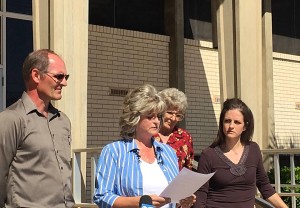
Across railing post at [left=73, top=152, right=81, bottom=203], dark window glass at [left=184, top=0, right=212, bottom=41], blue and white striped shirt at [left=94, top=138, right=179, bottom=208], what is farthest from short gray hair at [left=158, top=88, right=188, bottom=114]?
dark window glass at [left=184, top=0, right=212, bottom=41]

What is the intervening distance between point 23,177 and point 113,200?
1.51 feet

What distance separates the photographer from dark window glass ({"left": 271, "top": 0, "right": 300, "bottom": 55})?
50.6 feet

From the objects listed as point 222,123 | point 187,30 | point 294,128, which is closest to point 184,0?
point 187,30

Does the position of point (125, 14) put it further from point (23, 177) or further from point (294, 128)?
point (23, 177)

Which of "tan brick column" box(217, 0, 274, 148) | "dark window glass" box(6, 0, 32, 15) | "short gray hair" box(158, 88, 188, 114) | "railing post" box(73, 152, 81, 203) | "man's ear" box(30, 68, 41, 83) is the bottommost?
"railing post" box(73, 152, 81, 203)

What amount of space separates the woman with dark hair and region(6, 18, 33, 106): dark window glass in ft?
20.7

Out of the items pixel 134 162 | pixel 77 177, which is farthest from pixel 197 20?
pixel 134 162

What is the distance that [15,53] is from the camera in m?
10.6

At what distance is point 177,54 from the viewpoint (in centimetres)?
1352

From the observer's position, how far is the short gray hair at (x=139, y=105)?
3557 mm

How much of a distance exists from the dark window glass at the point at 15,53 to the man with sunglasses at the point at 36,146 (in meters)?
7.13

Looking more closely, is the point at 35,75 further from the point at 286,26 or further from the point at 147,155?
the point at 286,26

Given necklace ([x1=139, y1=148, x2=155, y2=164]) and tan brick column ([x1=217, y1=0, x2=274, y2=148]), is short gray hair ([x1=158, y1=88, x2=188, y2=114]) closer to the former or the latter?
necklace ([x1=139, y1=148, x2=155, y2=164])

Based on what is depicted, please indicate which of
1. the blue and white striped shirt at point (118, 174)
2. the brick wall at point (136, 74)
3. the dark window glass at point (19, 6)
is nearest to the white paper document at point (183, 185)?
the blue and white striped shirt at point (118, 174)
